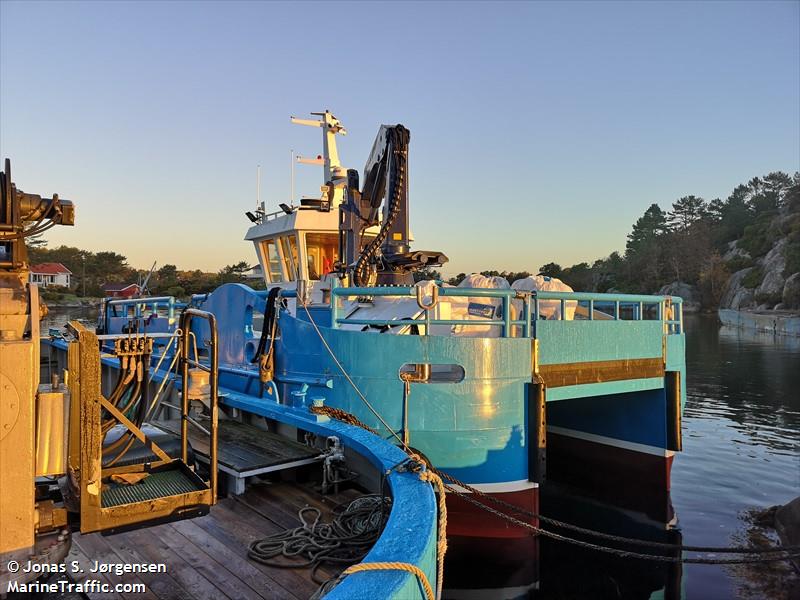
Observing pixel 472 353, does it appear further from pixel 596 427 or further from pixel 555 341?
pixel 596 427

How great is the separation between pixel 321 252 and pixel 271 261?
1.34m

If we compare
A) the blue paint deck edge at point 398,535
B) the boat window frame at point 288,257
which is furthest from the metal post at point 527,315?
the boat window frame at point 288,257

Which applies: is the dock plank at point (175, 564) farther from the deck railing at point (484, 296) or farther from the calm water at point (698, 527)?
the calm water at point (698, 527)

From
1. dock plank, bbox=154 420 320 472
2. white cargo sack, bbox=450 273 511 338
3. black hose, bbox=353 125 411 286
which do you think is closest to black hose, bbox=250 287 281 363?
dock plank, bbox=154 420 320 472

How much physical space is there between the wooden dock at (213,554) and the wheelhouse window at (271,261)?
8673mm

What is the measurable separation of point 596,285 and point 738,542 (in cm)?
8236

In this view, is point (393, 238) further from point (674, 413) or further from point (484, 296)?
point (674, 413)

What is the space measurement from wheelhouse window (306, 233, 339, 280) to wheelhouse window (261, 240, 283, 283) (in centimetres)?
87

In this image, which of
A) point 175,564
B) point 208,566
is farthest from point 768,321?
point 175,564

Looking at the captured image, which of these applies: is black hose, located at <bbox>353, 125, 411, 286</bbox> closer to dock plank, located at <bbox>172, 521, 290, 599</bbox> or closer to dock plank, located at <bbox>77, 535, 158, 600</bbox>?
dock plank, located at <bbox>172, 521, 290, 599</bbox>

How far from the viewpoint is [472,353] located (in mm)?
6453

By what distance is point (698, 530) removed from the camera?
27.6 feet

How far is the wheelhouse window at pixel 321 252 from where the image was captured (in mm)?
12219

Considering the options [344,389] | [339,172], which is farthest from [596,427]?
[339,172]
